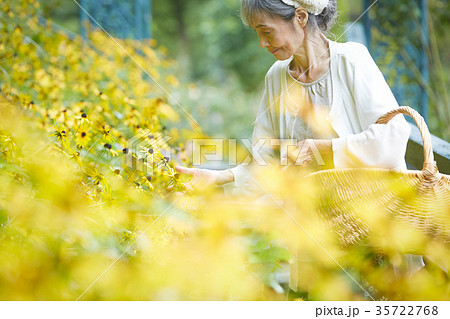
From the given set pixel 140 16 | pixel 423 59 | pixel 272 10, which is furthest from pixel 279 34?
A: pixel 140 16

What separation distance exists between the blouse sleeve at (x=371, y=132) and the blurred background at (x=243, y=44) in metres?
0.29

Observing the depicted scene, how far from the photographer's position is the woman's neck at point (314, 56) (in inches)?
60.4

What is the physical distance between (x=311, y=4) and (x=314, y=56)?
16 cm

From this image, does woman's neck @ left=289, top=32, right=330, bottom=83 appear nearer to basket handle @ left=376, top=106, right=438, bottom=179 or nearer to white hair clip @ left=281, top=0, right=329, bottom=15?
white hair clip @ left=281, top=0, right=329, bottom=15

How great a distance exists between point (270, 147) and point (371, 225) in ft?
1.68

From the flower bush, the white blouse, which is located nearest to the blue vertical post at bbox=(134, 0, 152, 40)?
the flower bush

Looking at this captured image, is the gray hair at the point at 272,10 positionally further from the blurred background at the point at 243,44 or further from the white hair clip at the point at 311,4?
the blurred background at the point at 243,44

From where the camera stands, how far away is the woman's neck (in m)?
1.53

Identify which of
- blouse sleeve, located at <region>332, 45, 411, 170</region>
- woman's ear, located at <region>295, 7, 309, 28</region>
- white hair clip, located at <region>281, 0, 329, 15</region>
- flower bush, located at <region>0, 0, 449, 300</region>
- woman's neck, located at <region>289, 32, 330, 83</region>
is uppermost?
white hair clip, located at <region>281, 0, 329, 15</region>

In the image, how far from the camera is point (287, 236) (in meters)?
1.46

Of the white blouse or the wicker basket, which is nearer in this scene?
the wicker basket

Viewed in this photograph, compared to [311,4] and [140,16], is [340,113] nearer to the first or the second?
[311,4]

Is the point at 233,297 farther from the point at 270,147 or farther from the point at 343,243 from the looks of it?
the point at 270,147
